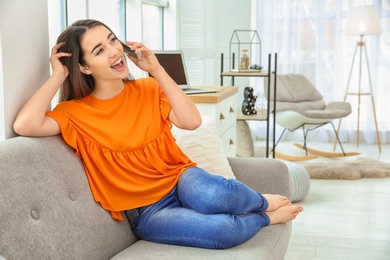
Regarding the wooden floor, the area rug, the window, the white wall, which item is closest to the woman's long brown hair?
the white wall

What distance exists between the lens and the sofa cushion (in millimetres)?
2641

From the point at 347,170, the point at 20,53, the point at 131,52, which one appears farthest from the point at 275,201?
the point at 347,170

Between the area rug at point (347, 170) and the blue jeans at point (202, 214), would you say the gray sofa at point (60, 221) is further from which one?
the area rug at point (347, 170)

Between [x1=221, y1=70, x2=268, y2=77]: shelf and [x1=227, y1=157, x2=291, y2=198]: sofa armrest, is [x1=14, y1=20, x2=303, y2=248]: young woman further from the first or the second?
[x1=221, y1=70, x2=268, y2=77]: shelf

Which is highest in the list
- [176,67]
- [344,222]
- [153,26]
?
[153,26]

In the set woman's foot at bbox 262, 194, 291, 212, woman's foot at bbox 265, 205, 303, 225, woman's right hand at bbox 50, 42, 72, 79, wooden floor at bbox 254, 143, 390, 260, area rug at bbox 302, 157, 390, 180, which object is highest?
woman's right hand at bbox 50, 42, 72, 79

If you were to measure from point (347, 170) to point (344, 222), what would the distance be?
1.39 meters

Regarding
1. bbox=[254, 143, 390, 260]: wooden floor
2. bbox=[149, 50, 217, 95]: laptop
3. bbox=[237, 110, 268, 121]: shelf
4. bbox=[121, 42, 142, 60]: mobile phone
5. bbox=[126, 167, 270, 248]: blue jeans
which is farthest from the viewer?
bbox=[237, 110, 268, 121]: shelf

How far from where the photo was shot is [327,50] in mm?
6863

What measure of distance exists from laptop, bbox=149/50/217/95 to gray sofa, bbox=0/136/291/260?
1.71m

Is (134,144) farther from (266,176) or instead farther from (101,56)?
(266,176)

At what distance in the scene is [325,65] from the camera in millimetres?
6887

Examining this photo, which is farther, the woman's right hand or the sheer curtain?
the sheer curtain

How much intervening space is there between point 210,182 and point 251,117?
289 centimetres
